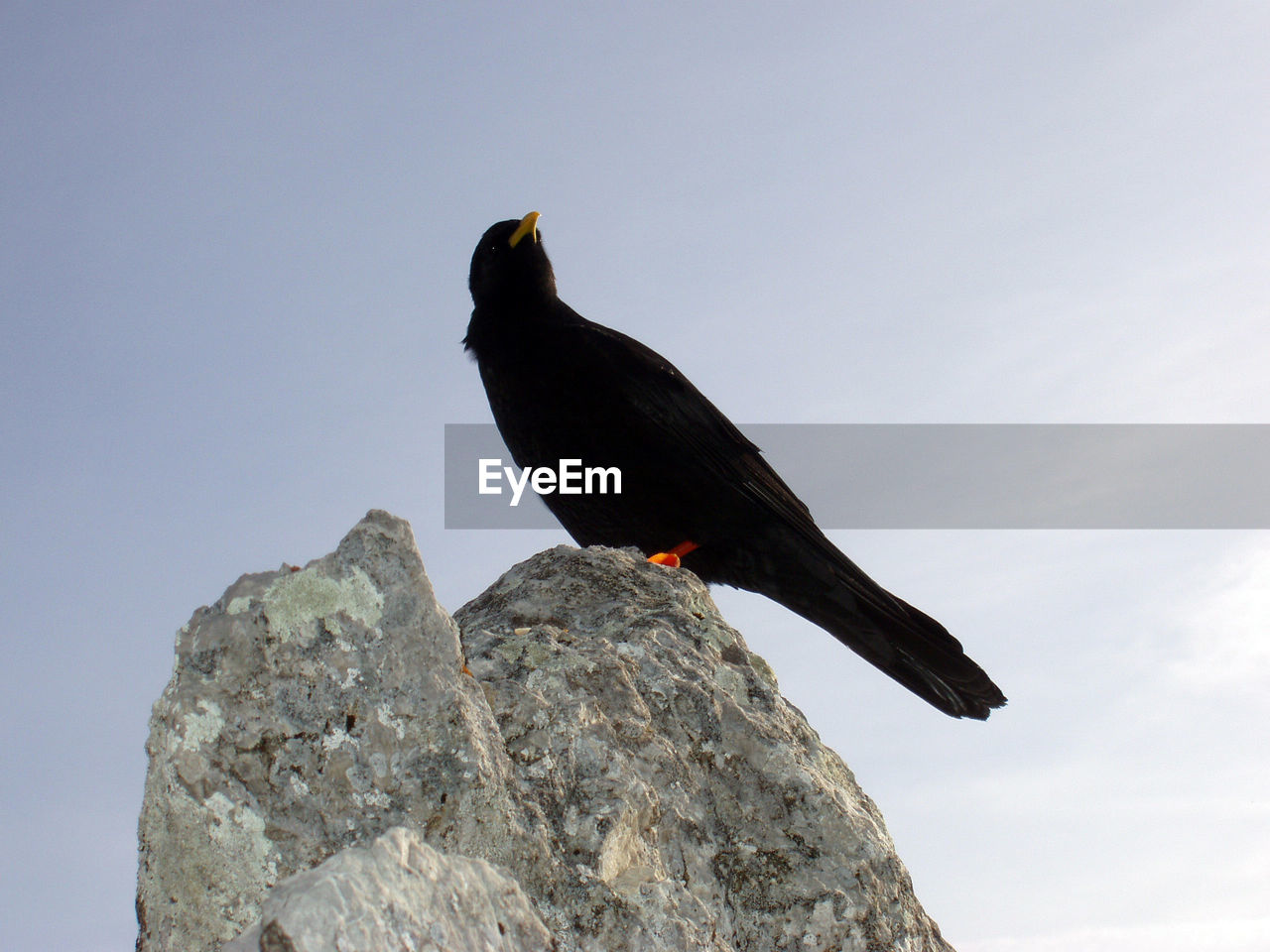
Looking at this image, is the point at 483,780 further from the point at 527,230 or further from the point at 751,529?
the point at 527,230

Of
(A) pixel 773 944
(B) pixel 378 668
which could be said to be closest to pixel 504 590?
(B) pixel 378 668

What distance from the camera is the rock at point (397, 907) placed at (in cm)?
154

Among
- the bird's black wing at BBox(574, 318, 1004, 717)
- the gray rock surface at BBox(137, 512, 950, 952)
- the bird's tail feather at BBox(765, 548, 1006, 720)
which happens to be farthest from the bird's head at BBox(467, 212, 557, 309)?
the gray rock surface at BBox(137, 512, 950, 952)

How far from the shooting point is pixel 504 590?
326cm

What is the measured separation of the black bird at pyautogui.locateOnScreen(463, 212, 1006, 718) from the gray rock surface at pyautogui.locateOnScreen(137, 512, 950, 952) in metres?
2.55

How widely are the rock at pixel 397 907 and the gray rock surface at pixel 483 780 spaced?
2 centimetres

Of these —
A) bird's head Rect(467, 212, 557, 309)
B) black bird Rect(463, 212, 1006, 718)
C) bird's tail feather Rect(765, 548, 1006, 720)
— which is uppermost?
bird's head Rect(467, 212, 557, 309)

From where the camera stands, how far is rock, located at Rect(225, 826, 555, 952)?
154cm

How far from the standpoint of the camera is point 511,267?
21.7 feet

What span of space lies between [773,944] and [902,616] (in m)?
2.85

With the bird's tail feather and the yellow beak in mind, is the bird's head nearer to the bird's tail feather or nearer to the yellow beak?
the yellow beak

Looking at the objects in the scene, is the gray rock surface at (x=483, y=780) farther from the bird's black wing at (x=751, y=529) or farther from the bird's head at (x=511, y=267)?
the bird's head at (x=511, y=267)

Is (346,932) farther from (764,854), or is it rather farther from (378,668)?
(764,854)

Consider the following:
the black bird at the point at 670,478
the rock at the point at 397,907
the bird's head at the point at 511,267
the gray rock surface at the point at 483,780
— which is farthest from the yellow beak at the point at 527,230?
the rock at the point at 397,907
